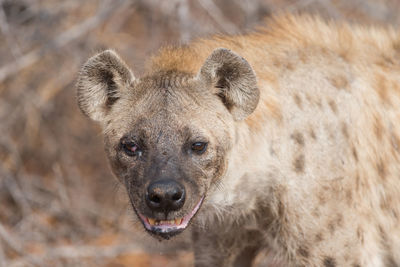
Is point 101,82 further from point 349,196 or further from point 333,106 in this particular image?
point 349,196

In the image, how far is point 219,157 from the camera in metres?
2.54

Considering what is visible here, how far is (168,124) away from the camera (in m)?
2.44

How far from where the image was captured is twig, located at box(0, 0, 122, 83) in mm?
4305

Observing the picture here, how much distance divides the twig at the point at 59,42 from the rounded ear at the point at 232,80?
2.04m

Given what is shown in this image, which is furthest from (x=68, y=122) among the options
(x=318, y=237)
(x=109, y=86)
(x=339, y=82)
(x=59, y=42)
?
(x=318, y=237)

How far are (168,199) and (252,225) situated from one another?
703 millimetres

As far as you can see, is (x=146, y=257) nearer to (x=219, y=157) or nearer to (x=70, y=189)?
(x=70, y=189)

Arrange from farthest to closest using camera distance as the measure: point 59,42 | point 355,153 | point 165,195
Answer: point 59,42 < point 355,153 < point 165,195

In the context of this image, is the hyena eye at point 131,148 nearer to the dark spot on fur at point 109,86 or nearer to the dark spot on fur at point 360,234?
the dark spot on fur at point 109,86

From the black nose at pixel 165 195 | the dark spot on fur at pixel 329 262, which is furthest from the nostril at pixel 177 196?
the dark spot on fur at pixel 329 262

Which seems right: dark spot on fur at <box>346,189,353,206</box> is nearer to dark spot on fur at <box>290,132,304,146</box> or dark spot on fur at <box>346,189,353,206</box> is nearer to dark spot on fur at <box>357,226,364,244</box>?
dark spot on fur at <box>357,226,364,244</box>

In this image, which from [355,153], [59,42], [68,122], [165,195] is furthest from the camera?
[68,122]

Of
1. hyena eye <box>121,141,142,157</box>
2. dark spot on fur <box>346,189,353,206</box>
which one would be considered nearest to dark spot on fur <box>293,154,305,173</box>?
dark spot on fur <box>346,189,353,206</box>

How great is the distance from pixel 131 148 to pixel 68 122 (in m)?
3.27
